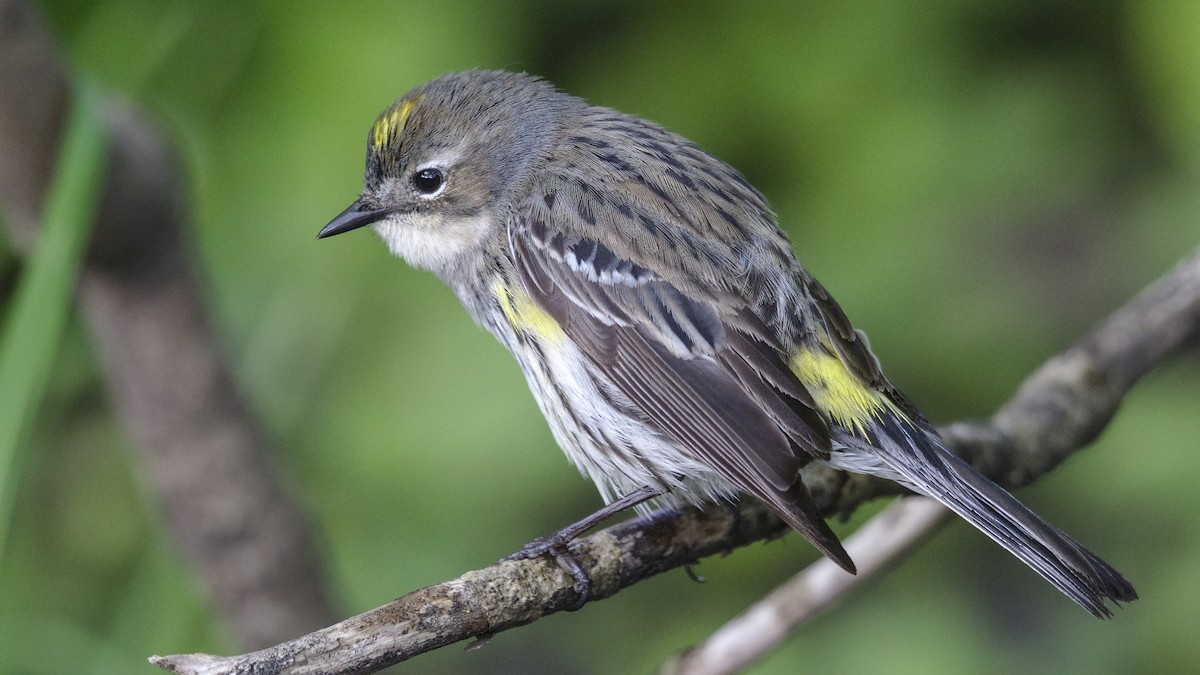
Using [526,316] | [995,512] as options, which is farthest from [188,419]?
[995,512]

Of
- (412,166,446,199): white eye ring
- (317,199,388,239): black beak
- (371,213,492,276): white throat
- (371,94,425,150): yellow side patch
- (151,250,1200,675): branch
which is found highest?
(371,94,425,150): yellow side patch

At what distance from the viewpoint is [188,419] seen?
10.7 ft

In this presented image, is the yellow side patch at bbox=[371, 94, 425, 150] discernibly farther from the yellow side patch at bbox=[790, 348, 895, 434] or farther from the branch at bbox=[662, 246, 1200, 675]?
the branch at bbox=[662, 246, 1200, 675]

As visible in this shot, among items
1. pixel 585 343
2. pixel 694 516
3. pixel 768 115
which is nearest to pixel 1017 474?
pixel 694 516

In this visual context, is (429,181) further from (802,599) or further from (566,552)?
(802,599)

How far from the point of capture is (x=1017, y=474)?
8.83 ft

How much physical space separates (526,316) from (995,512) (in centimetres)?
106

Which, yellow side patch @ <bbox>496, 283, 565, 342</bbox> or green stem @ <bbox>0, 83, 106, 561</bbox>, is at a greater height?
green stem @ <bbox>0, 83, 106, 561</bbox>

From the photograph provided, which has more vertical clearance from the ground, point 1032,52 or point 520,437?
point 1032,52

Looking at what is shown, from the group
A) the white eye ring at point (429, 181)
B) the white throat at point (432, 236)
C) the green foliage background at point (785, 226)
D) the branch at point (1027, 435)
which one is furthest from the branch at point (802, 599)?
the white eye ring at point (429, 181)

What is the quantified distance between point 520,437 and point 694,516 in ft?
3.30

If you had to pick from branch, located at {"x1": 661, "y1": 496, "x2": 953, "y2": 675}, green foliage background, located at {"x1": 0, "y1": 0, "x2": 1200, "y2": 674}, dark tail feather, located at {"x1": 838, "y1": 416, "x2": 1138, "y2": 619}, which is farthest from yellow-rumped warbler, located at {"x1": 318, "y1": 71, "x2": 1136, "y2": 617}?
green foliage background, located at {"x1": 0, "y1": 0, "x2": 1200, "y2": 674}

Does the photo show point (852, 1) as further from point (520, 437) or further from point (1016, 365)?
point (520, 437)

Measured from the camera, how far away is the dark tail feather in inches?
81.5
